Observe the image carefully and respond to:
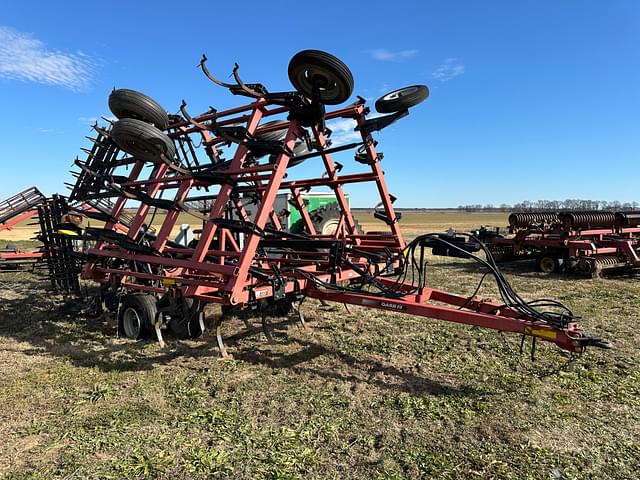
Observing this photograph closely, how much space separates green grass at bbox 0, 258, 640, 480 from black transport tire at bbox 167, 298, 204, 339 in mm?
175

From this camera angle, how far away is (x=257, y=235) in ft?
15.5

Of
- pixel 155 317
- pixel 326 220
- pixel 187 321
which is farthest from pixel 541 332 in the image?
pixel 326 220

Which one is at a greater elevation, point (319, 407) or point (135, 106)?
point (135, 106)

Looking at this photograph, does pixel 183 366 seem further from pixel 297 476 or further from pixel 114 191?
pixel 114 191

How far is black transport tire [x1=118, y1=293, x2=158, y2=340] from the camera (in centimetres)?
554

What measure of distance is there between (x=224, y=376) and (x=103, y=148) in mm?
4767

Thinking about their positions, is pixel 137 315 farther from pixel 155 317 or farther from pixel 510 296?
pixel 510 296

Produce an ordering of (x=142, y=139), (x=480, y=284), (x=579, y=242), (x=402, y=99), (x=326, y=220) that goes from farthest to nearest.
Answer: (x=579, y=242)
(x=326, y=220)
(x=402, y=99)
(x=142, y=139)
(x=480, y=284)

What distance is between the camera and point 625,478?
8.93 ft

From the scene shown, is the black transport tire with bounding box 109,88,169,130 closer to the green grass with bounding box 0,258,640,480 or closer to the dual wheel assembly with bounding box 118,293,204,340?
the dual wheel assembly with bounding box 118,293,204,340

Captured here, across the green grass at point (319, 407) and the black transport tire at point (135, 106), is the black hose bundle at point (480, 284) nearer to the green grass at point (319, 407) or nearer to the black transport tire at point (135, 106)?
the green grass at point (319, 407)

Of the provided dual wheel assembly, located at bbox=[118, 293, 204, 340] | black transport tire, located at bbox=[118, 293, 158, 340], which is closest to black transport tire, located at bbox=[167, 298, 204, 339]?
dual wheel assembly, located at bbox=[118, 293, 204, 340]

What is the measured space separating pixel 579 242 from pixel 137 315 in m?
10.1

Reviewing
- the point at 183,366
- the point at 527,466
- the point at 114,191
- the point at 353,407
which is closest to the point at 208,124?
the point at 114,191
